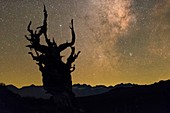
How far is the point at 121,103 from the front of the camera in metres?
33.5

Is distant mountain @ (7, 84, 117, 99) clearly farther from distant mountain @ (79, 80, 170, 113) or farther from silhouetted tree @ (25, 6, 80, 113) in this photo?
silhouetted tree @ (25, 6, 80, 113)

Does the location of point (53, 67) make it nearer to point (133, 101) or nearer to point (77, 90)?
point (133, 101)

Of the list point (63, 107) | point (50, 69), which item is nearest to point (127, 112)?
point (63, 107)

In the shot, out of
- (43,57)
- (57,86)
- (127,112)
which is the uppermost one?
(43,57)

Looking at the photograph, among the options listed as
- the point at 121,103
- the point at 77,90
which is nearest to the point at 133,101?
the point at 121,103

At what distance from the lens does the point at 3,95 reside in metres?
46.3

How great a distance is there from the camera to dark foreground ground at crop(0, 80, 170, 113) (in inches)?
1217

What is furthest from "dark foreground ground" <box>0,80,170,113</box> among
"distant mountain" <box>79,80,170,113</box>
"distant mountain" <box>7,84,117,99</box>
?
"distant mountain" <box>7,84,117,99</box>

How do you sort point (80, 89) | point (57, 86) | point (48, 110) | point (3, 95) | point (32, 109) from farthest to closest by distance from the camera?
point (80, 89) → point (3, 95) → point (32, 109) → point (48, 110) → point (57, 86)

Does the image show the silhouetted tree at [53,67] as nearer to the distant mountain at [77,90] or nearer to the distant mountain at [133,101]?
the distant mountain at [133,101]

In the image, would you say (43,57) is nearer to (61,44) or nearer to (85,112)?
(61,44)

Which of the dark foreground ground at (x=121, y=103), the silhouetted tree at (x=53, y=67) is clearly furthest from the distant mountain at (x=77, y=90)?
the silhouetted tree at (x=53, y=67)

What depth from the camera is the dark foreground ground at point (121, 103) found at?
3091 centimetres

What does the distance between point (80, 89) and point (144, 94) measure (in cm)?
11087
